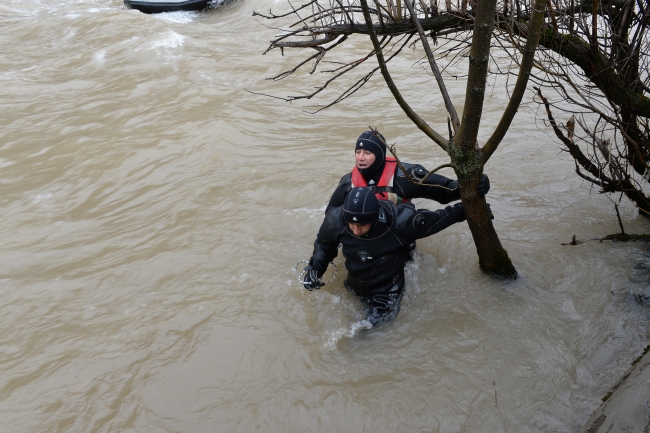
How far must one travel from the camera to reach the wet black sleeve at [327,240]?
16.3 ft

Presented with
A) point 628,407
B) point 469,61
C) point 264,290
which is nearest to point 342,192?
point 264,290

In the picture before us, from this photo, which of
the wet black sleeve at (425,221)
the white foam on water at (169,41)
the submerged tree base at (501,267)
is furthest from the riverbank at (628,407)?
the white foam on water at (169,41)

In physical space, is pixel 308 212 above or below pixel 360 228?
below

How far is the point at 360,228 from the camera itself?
4.69 meters

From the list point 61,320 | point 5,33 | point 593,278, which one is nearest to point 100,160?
point 61,320

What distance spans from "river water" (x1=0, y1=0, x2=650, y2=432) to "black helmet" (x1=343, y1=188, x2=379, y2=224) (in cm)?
115

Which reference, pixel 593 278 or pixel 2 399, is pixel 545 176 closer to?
pixel 593 278

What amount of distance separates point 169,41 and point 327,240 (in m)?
9.32

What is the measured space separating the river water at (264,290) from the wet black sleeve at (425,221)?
0.86m

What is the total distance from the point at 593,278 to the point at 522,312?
829 millimetres

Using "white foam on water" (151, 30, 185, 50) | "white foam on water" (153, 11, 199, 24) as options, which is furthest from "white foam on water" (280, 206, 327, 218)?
"white foam on water" (153, 11, 199, 24)

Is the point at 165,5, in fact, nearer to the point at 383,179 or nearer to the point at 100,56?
the point at 100,56

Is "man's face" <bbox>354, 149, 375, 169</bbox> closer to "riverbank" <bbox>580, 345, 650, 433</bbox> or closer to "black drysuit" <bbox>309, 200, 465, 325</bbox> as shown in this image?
"black drysuit" <bbox>309, 200, 465, 325</bbox>

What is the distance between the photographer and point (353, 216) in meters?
4.57
